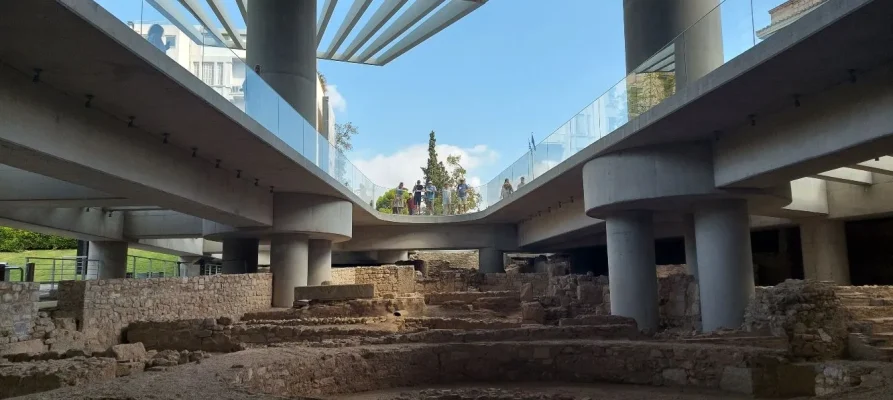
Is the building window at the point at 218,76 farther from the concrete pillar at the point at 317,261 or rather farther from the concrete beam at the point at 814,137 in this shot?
the concrete pillar at the point at 317,261

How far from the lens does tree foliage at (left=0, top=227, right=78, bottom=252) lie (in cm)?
3803

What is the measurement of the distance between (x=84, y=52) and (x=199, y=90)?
2113 mm

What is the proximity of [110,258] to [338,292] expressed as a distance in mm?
→ 12458

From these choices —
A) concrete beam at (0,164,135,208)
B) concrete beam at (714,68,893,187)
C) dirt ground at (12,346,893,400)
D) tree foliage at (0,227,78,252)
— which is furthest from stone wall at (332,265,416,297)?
tree foliage at (0,227,78,252)

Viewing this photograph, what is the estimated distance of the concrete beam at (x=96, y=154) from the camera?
8164mm

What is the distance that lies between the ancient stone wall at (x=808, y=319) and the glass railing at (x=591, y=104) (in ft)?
14.6

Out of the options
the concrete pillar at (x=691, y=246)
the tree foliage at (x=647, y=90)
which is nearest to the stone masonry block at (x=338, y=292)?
the tree foliage at (x=647, y=90)

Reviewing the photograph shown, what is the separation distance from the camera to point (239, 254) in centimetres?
2100

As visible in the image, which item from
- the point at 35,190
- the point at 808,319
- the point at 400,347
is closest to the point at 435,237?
the point at 35,190

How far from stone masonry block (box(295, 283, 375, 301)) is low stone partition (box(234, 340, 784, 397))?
5411mm

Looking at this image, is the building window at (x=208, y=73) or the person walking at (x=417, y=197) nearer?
the building window at (x=208, y=73)

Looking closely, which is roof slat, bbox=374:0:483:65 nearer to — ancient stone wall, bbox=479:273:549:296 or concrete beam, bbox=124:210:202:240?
ancient stone wall, bbox=479:273:549:296

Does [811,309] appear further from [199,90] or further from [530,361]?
[199,90]

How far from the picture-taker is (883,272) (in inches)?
874
